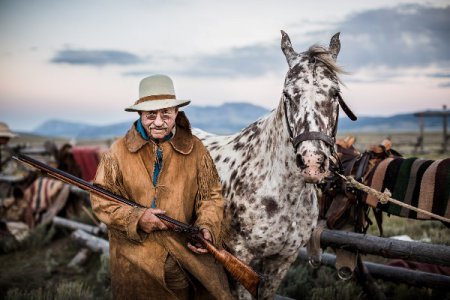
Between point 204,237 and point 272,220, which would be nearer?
point 204,237

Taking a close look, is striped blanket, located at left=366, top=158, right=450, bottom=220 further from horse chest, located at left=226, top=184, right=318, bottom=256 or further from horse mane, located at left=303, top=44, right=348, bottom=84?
horse mane, located at left=303, top=44, right=348, bottom=84

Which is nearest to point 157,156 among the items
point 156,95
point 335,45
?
point 156,95

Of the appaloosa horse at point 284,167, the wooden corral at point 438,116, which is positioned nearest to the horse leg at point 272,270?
the appaloosa horse at point 284,167

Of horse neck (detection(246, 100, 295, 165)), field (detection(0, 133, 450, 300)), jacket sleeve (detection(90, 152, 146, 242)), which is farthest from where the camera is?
field (detection(0, 133, 450, 300))

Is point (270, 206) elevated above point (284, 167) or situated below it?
below

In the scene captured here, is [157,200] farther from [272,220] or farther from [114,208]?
[272,220]

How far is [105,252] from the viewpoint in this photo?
5.94 metres

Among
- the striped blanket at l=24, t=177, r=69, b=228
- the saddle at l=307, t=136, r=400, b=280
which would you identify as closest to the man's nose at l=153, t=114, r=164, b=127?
the saddle at l=307, t=136, r=400, b=280

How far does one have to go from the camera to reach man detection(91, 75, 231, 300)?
246 centimetres

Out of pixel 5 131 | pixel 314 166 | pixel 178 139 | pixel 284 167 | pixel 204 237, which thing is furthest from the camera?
pixel 5 131

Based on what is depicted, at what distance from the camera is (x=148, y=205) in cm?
250

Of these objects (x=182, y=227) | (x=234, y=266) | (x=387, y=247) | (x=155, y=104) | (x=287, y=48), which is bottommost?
(x=387, y=247)

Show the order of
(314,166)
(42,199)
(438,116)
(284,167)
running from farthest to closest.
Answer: (438,116) < (42,199) < (284,167) < (314,166)

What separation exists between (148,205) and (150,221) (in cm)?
22
